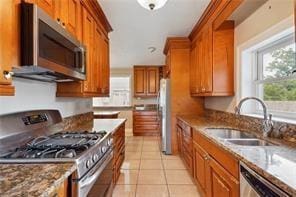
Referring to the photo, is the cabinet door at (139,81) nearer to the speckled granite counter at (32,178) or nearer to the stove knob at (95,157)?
the stove knob at (95,157)

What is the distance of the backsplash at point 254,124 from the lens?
1.94m

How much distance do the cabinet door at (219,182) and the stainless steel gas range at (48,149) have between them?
37.0 inches

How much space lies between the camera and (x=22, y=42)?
126cm

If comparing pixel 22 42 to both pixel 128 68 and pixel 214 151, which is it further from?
pixel 128 68

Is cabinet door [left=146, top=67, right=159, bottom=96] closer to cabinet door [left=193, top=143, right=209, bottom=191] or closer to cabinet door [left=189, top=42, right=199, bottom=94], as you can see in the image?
cabinet door [left=189, top=42, right=199, bottom=94]

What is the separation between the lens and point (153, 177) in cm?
348

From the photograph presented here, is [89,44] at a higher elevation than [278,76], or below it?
higher


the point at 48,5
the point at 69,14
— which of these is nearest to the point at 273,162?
the point at 48,5

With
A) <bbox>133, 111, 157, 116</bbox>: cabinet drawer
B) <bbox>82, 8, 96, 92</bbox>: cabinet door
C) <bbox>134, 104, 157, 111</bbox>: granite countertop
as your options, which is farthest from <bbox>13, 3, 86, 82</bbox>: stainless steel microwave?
<bbox>134, 104, 157, 111</bbox>: granite countertop

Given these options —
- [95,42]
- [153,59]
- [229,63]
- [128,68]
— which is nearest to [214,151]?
[229,63]

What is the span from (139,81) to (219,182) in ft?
19.3

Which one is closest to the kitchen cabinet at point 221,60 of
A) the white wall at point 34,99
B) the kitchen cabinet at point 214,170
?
the kitchen cabinet at point 214,170

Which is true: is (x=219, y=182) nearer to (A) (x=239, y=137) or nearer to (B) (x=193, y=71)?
(A) (x=239, y=137)

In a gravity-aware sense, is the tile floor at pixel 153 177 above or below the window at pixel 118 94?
below
